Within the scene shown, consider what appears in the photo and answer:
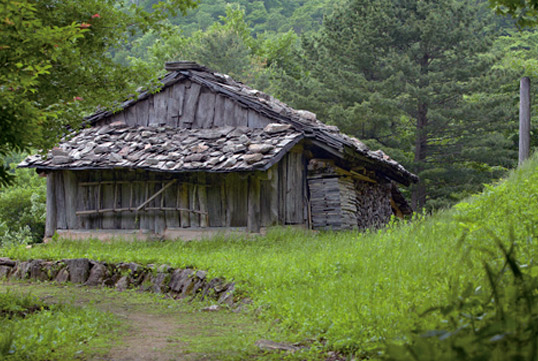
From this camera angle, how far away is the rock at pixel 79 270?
12.8 meters

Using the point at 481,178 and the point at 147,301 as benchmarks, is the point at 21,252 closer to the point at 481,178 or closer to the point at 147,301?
the point at 147,301

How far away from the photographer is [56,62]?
8250 mm

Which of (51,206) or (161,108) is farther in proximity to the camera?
(161,108)

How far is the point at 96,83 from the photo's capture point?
907 centimetres

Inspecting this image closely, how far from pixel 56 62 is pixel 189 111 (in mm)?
10138

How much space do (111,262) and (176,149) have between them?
4.95 m

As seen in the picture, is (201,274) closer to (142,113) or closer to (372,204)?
(142,113)

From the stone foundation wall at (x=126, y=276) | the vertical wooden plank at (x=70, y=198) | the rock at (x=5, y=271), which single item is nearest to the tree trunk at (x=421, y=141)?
the vertical wooden plank at (x=70, y=198)

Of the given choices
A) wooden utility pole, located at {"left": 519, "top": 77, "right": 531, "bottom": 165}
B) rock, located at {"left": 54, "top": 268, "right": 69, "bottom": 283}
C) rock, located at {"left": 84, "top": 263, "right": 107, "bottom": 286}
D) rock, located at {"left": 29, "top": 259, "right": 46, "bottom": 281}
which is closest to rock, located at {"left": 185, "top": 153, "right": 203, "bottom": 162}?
rock, located at {"left": 84, "top": 263, "right": 107, "bottom": 286}

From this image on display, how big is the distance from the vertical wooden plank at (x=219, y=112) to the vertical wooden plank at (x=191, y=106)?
0.76m

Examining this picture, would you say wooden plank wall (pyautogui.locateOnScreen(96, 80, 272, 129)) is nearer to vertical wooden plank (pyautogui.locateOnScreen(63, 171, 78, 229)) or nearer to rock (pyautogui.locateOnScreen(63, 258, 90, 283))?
vertical wooden plank (pyautogui.locateOnScreen(63, 171, 78, 229))

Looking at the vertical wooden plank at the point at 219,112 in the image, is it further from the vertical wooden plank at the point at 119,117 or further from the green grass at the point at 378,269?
the green grass at the point at 378,269

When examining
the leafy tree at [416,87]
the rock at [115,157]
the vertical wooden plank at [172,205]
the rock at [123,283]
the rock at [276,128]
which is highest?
the leafy tree at [416,87]

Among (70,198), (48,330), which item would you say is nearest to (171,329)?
(48,330)
